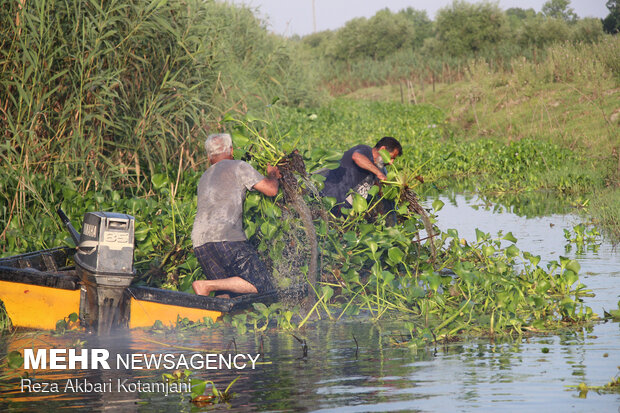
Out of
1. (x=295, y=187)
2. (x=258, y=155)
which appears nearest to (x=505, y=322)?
(x=295, y=187)

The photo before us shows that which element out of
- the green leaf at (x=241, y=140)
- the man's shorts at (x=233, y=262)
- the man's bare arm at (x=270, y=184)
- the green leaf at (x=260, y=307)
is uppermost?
the green leaf at (x=241, y=140)

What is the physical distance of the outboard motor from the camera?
6.67 meters

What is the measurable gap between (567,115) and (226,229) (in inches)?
625

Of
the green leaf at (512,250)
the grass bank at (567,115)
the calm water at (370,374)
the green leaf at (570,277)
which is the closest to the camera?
the calm water at (370,374)

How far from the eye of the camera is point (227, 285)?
730 centimetres

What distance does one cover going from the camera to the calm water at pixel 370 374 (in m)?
4.83

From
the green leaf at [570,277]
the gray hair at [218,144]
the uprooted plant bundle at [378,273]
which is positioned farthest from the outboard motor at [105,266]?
the green leaf at [570,277]

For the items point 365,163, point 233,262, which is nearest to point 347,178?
point 365,163

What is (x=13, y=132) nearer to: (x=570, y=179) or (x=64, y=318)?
(x=64, y=318)

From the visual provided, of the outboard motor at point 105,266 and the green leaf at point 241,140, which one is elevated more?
the green leaf at point 241,140

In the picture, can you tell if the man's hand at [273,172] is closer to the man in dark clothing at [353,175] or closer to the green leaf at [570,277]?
the man in dark clothing at [353,175]

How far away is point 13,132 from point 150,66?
221cm

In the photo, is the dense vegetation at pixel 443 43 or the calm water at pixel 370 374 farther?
the dense vegetation at pixel 443 43

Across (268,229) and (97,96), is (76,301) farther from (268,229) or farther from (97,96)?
(97,96)
